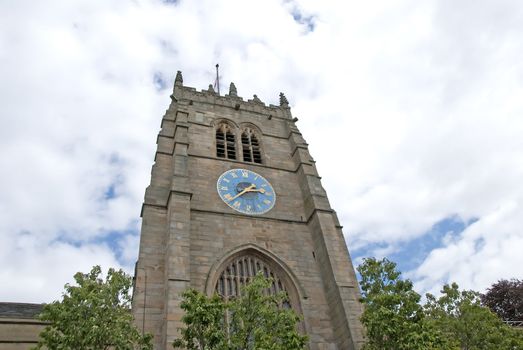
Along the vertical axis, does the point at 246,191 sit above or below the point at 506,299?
above

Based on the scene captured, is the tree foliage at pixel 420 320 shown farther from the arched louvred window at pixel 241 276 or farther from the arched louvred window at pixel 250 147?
the arched louvred window at pixel 250 147

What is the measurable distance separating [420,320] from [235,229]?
27.4ft

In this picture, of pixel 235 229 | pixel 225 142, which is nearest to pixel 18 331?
pixel 235 229

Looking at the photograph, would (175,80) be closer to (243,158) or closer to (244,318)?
(243,158)

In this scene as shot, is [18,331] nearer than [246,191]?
Yes

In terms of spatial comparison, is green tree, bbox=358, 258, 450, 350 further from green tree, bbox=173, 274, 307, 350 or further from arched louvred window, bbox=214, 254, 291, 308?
arched louvred window, bbox=214, 254, 291, 308

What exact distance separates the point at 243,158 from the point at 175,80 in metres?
7.95

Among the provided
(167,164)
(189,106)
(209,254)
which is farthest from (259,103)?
(209,254)

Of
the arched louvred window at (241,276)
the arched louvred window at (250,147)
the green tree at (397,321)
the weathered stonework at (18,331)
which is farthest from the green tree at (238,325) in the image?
the arched louvred window at (250,147)

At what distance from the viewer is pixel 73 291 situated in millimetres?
9281

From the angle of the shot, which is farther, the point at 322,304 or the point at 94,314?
the point at 322,304

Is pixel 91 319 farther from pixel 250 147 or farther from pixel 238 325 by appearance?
pixel 250 147

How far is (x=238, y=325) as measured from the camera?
31.0 ft

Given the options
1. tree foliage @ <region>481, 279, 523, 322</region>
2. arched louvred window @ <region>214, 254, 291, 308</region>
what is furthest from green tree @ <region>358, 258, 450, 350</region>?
tree foliage @ <region>481, 279, 523, 322</region>
